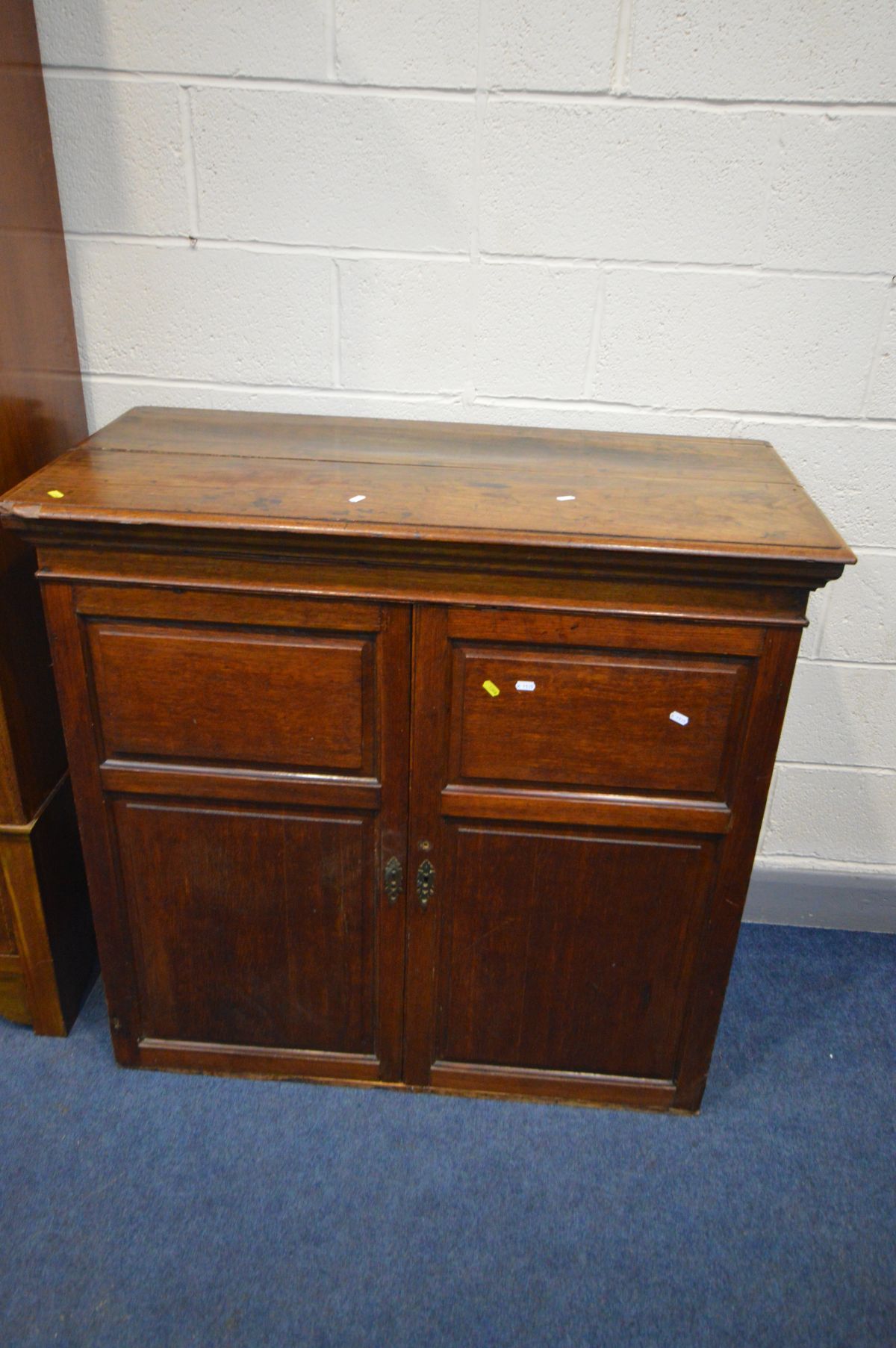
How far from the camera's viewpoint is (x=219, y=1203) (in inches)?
53.3

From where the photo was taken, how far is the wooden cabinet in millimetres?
1149

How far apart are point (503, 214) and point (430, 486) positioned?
1.63 feet

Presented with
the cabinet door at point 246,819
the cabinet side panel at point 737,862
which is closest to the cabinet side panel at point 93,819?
the cabinet door at point 246,819

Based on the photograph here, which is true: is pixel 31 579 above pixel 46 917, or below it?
above

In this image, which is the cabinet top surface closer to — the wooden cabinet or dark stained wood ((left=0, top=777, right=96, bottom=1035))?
the wooden cabinet

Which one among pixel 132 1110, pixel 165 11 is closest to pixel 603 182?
pixel 165 11

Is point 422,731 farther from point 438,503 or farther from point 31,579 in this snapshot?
point 31,579

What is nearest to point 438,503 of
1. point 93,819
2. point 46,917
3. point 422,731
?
point 422,731

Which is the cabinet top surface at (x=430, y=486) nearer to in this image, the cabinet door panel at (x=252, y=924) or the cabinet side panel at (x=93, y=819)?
the cabinet side panel at (x=93, y=819)

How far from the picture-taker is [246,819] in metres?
1.33

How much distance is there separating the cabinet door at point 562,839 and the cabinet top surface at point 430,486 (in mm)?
115

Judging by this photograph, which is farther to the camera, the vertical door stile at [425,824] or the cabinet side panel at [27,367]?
the cabinet side panel at [27,367]

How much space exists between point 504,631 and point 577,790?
250mm

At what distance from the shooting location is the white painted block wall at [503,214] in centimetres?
135
